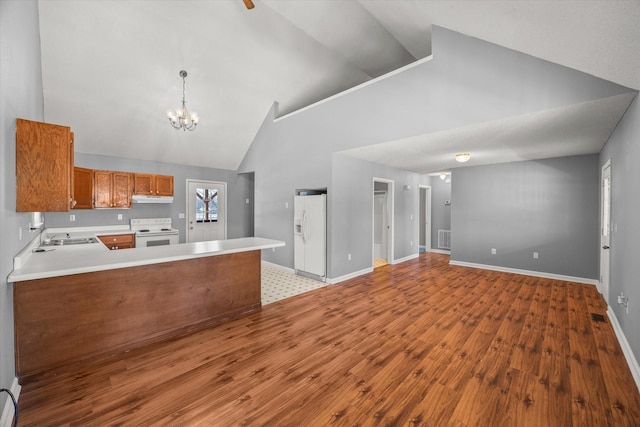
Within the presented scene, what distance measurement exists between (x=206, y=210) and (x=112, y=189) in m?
→ 2.17

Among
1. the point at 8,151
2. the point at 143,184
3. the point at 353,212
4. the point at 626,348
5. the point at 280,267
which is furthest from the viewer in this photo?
the point at 280,267

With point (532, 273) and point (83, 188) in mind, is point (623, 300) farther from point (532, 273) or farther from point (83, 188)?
point (83, 188)

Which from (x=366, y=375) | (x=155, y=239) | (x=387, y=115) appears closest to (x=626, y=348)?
(x=366, y=375)

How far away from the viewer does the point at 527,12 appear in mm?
1767

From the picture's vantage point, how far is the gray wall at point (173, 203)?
216 inches

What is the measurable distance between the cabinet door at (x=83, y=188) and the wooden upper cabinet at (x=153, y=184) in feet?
2.50

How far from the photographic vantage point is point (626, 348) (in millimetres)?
2459

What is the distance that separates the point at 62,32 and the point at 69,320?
396cm

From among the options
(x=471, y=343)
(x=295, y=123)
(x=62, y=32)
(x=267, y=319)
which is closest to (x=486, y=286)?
(x=471, y=343)

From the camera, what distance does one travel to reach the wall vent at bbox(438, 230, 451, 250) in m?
8.04

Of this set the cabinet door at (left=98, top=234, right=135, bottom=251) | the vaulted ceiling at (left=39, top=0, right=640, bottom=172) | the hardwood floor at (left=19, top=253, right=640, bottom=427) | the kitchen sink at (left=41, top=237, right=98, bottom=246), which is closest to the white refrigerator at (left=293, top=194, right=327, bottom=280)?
the vaulted ceiling at (left=39, top=0, right=640, bottom=172)

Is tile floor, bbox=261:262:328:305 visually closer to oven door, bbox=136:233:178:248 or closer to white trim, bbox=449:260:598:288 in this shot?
oven door, bbox=136:233:178:248

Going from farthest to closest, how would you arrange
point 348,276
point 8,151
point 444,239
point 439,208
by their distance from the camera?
point 439,208
point 444,239
point 348,276
point 8,151

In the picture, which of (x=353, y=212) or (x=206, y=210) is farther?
(x=206, y=210)
